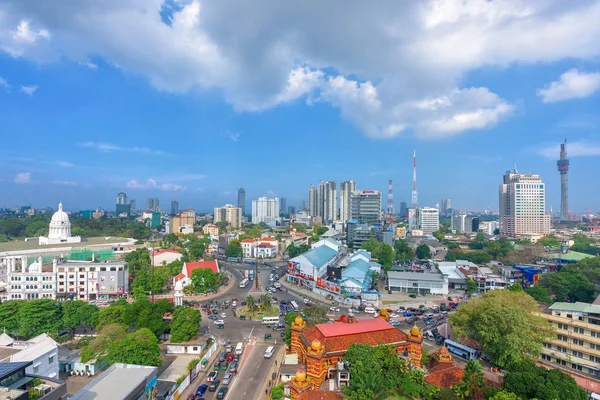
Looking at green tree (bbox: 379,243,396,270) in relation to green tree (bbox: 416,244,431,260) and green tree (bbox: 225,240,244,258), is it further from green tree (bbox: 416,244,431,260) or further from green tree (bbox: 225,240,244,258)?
green tree (bbox: 225,240,244,258)

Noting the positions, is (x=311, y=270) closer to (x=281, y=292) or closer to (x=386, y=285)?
(x=281, y=292)

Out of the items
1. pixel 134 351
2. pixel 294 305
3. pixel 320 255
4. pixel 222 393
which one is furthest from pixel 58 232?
pixel 222 393

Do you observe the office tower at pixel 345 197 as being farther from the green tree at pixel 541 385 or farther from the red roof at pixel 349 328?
the green tree at pixel 541 385

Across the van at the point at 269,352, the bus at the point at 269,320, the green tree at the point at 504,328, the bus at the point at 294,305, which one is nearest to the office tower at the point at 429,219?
the bus at the point at 294,305

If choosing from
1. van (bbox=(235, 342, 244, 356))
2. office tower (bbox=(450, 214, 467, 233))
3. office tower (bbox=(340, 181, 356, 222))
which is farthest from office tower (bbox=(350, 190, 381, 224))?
van (bbox=(235, 342, 244, 356))

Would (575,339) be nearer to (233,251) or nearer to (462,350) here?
(462,350)

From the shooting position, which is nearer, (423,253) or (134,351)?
(134,351)

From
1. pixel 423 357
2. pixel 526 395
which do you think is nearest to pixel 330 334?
pixel 423 357
